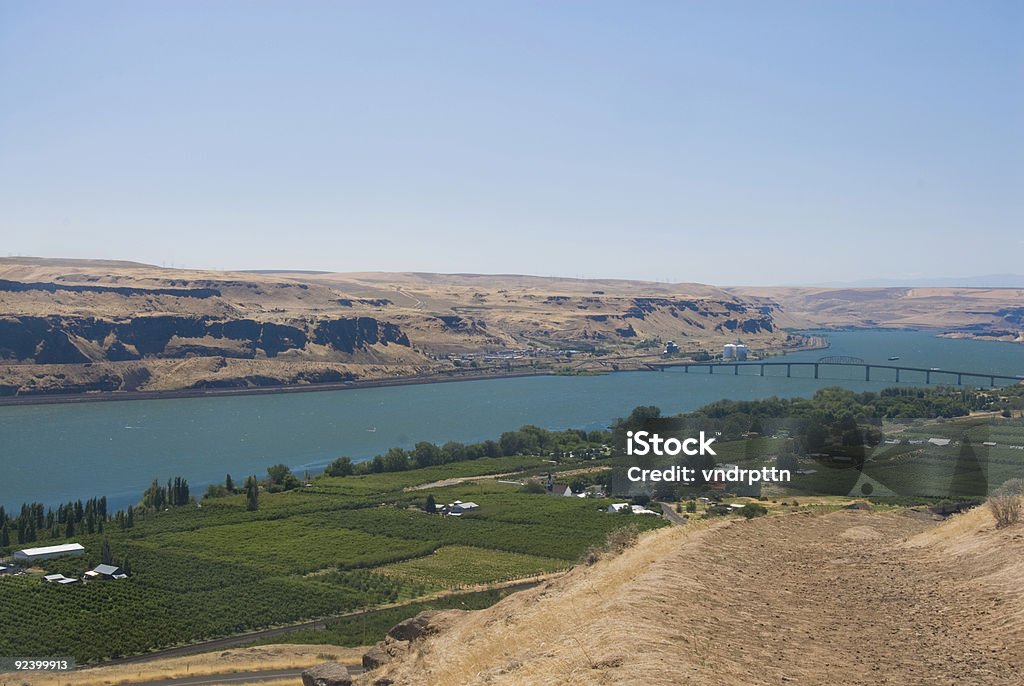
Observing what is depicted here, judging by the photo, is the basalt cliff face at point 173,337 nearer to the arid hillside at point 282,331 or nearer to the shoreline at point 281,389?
the arid hillside at point 282,331

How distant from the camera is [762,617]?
9.62 meters

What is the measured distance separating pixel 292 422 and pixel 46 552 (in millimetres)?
36349

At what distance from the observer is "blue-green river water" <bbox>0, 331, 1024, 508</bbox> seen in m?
47.5

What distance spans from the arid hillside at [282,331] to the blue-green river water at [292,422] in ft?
24.2

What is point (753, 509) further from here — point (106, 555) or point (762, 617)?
point (106, 555)

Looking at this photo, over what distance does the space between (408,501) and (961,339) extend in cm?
13582

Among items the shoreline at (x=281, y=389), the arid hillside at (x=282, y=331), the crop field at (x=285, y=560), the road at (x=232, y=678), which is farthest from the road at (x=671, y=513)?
the arid hillside at (x=282, y=331)

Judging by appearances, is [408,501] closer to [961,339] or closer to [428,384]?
[428,384]

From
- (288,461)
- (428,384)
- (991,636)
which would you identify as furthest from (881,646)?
(428,384)

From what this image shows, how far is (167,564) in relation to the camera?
2786cm

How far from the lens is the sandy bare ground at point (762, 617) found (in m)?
8.31

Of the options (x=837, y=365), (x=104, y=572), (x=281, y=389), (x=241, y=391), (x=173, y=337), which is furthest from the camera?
(x=837, y=365)

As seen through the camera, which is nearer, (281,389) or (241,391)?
(241,391)

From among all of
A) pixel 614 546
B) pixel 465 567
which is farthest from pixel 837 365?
pixel 614 546
